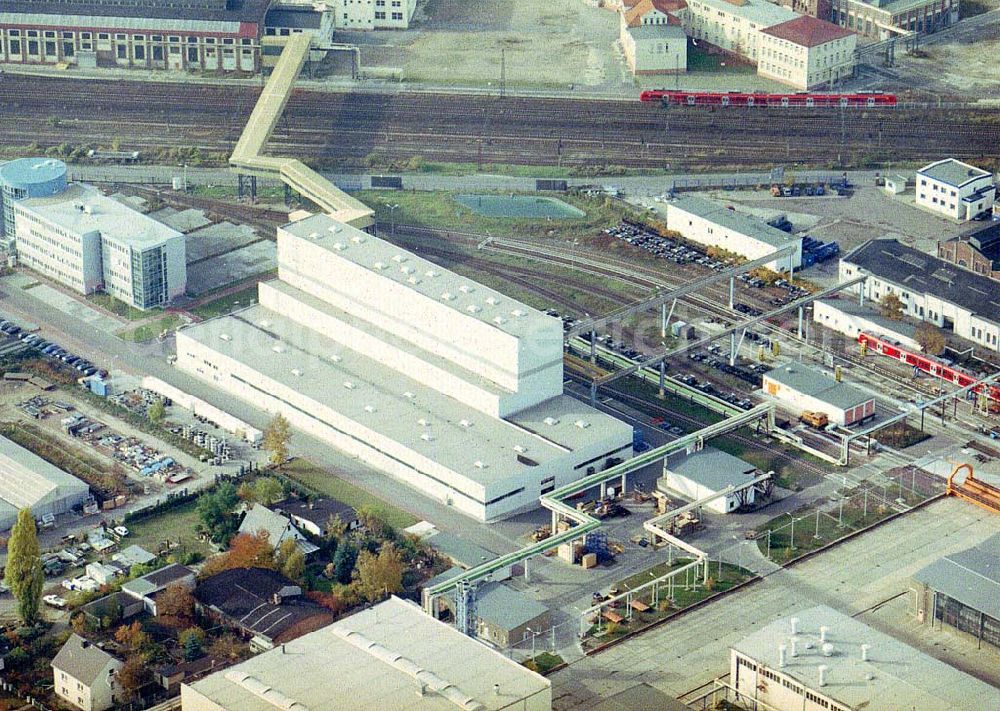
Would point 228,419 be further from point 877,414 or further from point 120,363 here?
point 877,414

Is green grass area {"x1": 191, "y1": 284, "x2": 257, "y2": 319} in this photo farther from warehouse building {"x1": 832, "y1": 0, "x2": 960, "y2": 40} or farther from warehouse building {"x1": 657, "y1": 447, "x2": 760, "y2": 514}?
warehouse building {"x1": 832, "y1": 0, "x2": 960, "y2": 40}

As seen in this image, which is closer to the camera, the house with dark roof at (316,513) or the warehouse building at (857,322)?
the house with dark roof at (316,513)

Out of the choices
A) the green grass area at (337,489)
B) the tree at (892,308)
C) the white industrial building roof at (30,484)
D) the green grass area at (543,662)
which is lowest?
the green grass area at (543,662)

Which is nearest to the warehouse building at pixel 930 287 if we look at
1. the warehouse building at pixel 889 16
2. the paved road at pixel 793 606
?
the paved road at pixel 793 606

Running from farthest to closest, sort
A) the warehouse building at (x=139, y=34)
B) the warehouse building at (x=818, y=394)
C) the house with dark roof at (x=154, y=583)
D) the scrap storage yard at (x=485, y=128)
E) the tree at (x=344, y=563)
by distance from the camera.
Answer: the warehouse building at (x=139, y=34) → the scrap storage yard at (x=485, y=128) → the warehouse building at (x=818, y=394) → the tree at (x=344, y=563) → the house with dark roof at (x=154, y=583)

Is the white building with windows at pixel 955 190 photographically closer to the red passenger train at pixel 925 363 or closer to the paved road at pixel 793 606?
the red passenger train at pixel 925 363

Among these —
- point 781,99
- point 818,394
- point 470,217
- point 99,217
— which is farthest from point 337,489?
point 781,99
